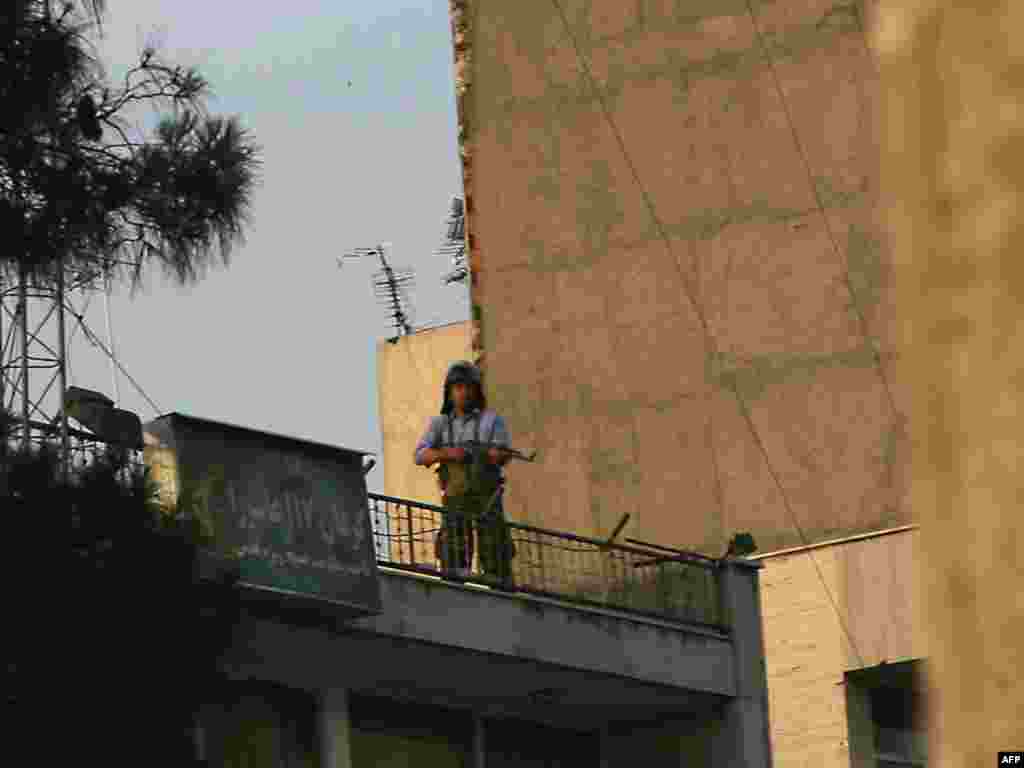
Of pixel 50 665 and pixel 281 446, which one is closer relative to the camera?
pixel 50 665

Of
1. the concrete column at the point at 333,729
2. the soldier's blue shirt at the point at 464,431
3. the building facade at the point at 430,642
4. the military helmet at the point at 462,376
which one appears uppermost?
the military helmet at the point at 462,376

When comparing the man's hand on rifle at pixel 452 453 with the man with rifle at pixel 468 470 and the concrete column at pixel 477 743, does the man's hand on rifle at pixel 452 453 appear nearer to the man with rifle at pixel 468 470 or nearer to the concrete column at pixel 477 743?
the man with rifle at pixel 468 470

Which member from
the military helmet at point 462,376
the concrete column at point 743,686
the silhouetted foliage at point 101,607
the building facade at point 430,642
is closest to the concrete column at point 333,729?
the building facade at point 430,642

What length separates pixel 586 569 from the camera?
17.1 m

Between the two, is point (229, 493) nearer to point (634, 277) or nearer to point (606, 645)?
point (606, 645)

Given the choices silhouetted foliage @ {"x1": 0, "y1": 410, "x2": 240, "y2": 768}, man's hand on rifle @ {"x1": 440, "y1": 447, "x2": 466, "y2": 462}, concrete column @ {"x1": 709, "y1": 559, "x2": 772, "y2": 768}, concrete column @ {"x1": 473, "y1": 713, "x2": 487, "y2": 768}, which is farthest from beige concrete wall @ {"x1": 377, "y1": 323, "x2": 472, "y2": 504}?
silhouetted foliage @ {"x1": 0, "y1": 410, "x2": 240, "y2": 768}

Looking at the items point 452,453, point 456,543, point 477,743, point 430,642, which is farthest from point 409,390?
point 452,453

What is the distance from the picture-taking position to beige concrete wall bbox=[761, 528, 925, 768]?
2197 cm

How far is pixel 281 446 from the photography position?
14711 millimetres

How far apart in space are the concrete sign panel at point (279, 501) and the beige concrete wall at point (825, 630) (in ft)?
25.5

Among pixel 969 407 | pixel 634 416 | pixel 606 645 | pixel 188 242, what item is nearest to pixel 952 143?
pixel 969 407

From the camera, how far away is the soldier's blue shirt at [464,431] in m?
14.7

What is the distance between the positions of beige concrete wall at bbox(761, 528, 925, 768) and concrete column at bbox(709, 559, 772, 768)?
4.10 meters

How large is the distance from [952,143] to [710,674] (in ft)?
53.8
